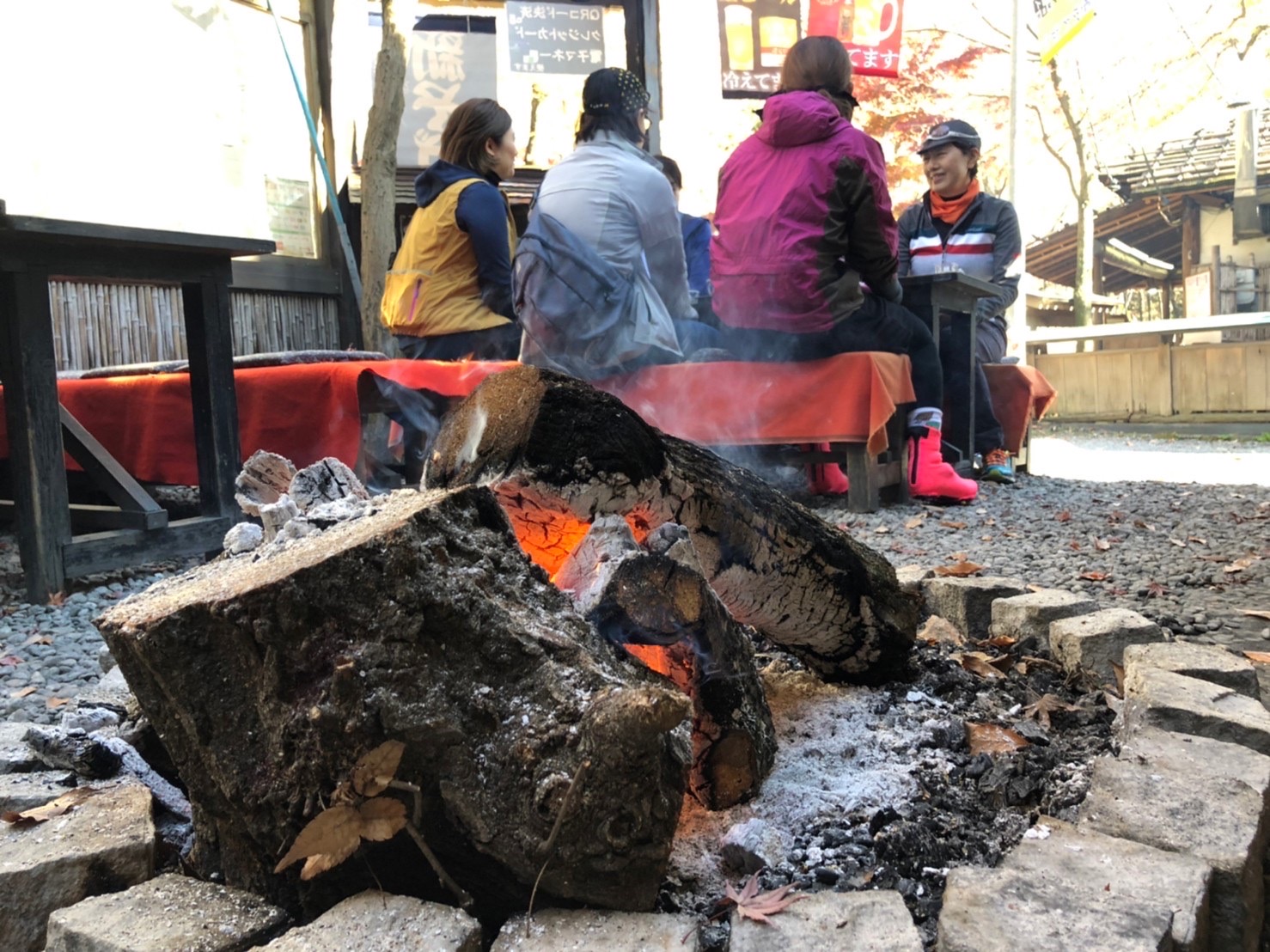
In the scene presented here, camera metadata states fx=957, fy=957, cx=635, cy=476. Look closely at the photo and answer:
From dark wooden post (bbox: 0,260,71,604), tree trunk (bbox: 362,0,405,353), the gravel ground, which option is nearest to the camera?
the gravel ground

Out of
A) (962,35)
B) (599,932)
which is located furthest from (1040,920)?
(962,35)

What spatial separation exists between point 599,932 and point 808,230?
13.2 feet

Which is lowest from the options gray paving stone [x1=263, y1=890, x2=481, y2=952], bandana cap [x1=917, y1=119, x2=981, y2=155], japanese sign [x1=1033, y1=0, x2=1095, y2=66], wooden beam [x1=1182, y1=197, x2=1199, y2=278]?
gray paving stone [x1=263, y1=890, x2=481, y2=952]

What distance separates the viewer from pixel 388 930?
44.1 inches

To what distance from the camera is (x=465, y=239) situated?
5102 mm

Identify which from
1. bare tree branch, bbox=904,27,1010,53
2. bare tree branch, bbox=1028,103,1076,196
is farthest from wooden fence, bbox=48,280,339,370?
bare tree branch, bbox=1028,103,1076,196

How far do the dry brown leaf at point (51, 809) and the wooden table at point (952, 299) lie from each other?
4.77 metres

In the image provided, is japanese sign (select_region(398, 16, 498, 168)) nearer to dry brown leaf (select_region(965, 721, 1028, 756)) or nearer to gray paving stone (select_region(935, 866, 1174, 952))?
dry brown leaf (select_region(965, 721, 1028, 756))

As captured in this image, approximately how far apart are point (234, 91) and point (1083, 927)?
875 centimetres

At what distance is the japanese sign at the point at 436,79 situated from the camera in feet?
28.9

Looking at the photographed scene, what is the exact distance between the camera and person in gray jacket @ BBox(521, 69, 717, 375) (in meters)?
4.48

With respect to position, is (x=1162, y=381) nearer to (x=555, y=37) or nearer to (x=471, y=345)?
(x=555, y=37)

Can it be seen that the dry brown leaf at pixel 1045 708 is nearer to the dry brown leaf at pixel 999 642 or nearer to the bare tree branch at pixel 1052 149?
the dry brown leaf at pixel 999 642

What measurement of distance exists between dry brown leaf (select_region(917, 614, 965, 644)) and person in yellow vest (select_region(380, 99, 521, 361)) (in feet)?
10.7
